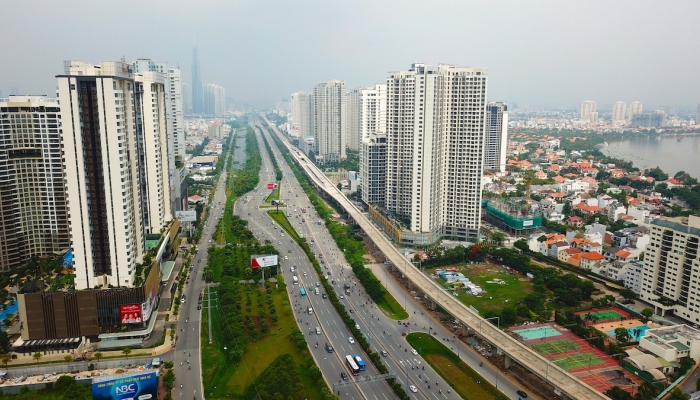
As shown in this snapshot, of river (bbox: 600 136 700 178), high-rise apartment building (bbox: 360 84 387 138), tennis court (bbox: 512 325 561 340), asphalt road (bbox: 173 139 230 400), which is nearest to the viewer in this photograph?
asphalt road (bbox: 173 139 230 400)

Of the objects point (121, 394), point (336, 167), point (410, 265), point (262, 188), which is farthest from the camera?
point (336, 167)

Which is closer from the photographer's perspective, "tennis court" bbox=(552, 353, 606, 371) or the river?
"tennis court" bbox=(552, 353, 606, 371)

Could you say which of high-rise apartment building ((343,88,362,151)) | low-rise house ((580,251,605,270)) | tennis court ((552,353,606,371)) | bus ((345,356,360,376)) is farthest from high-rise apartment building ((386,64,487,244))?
high-rise apartment building ((343,88,362,151))

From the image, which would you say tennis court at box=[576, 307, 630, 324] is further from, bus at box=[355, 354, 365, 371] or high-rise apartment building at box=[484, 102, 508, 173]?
high-rise apartment building at box=[484, 102, 508, 173]

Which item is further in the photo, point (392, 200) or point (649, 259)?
point (392, 200)

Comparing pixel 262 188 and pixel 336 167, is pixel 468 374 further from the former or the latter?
pixel 336 167

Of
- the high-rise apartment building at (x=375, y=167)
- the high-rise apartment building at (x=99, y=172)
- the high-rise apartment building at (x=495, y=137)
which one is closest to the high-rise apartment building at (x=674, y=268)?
the high-rise apartment building at (x=375, y=167)

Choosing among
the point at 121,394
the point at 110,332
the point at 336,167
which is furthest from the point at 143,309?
the point at 336,167

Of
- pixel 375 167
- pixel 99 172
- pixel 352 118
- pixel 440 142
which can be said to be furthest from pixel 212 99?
pixel 99 172
